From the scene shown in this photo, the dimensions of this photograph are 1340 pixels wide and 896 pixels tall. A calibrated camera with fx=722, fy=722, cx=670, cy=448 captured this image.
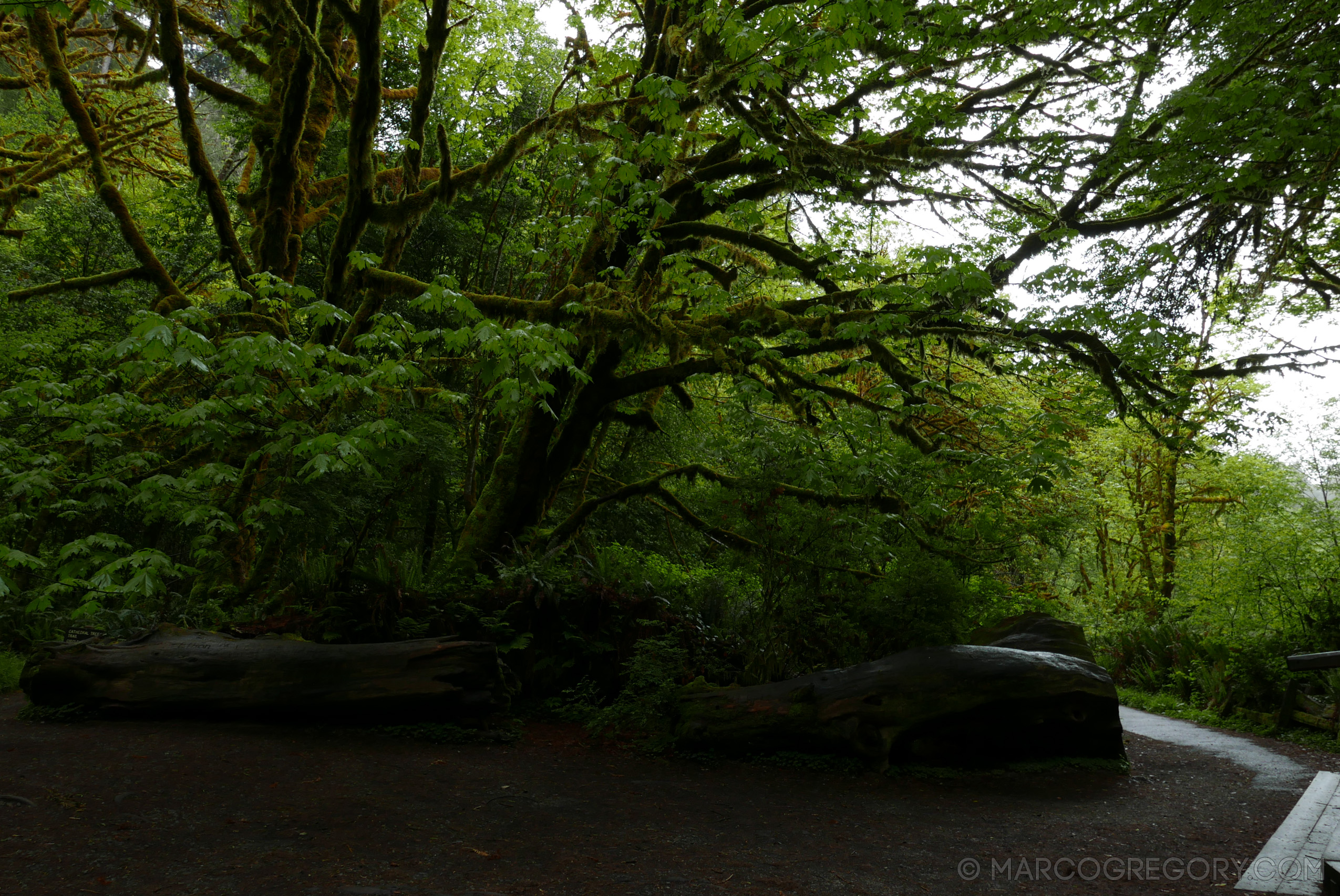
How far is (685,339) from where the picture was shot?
8.00 meters

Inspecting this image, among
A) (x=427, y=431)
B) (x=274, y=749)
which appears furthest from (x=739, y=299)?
(x=274, y=749)

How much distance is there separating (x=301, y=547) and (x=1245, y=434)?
35.9 ft

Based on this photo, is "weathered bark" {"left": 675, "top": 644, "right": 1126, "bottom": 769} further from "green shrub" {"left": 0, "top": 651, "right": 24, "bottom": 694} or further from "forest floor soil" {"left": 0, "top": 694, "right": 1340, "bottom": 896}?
"green shrub" {"left": 0, "top": 651, "right": 24, "bottom": 694}

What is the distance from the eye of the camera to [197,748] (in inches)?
214

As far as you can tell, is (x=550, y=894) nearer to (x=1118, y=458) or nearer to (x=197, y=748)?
(x=197, y=748)

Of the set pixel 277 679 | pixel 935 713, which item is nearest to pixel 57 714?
pixel 277 679

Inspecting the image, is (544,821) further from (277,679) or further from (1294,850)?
(1294,850)

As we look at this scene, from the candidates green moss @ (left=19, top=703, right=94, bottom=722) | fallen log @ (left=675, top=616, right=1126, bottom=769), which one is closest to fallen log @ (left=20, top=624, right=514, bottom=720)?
green moss @ (left=19, top=703, right=94, bottom=722)

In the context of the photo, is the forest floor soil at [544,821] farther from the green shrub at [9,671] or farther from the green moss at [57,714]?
the green shrub at [9,671]

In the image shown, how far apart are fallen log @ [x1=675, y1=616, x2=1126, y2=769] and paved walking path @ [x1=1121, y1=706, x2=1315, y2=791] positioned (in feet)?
4.14

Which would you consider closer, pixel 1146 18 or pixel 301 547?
pixel 1146 18

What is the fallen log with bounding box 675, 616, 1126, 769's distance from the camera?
18.9 feet

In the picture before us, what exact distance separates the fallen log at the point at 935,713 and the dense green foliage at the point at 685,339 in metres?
0.70

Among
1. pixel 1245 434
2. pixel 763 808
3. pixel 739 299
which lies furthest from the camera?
pixel 739 299
